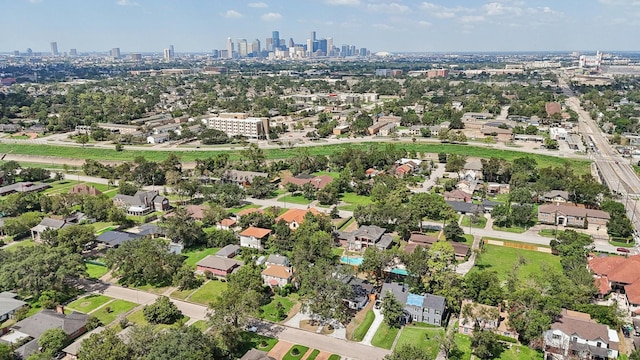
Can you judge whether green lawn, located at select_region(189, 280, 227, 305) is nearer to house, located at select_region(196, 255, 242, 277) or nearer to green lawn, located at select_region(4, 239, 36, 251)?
house, located at select_region(196, 255, 242, 277)

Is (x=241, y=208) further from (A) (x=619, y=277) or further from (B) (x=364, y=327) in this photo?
(A) (x=619, y=277)

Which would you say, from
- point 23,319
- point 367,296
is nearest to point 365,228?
point 367,296

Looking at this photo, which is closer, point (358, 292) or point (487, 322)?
point (487, 322)

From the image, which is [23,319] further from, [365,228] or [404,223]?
[404,223]

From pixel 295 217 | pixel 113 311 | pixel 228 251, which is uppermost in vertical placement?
pixel 295 217

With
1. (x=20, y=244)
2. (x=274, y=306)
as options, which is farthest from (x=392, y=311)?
(x=20, y=244)

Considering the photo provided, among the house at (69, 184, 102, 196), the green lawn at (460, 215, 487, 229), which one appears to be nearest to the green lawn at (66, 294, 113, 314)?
the house at (69, 184, 102, 196)
